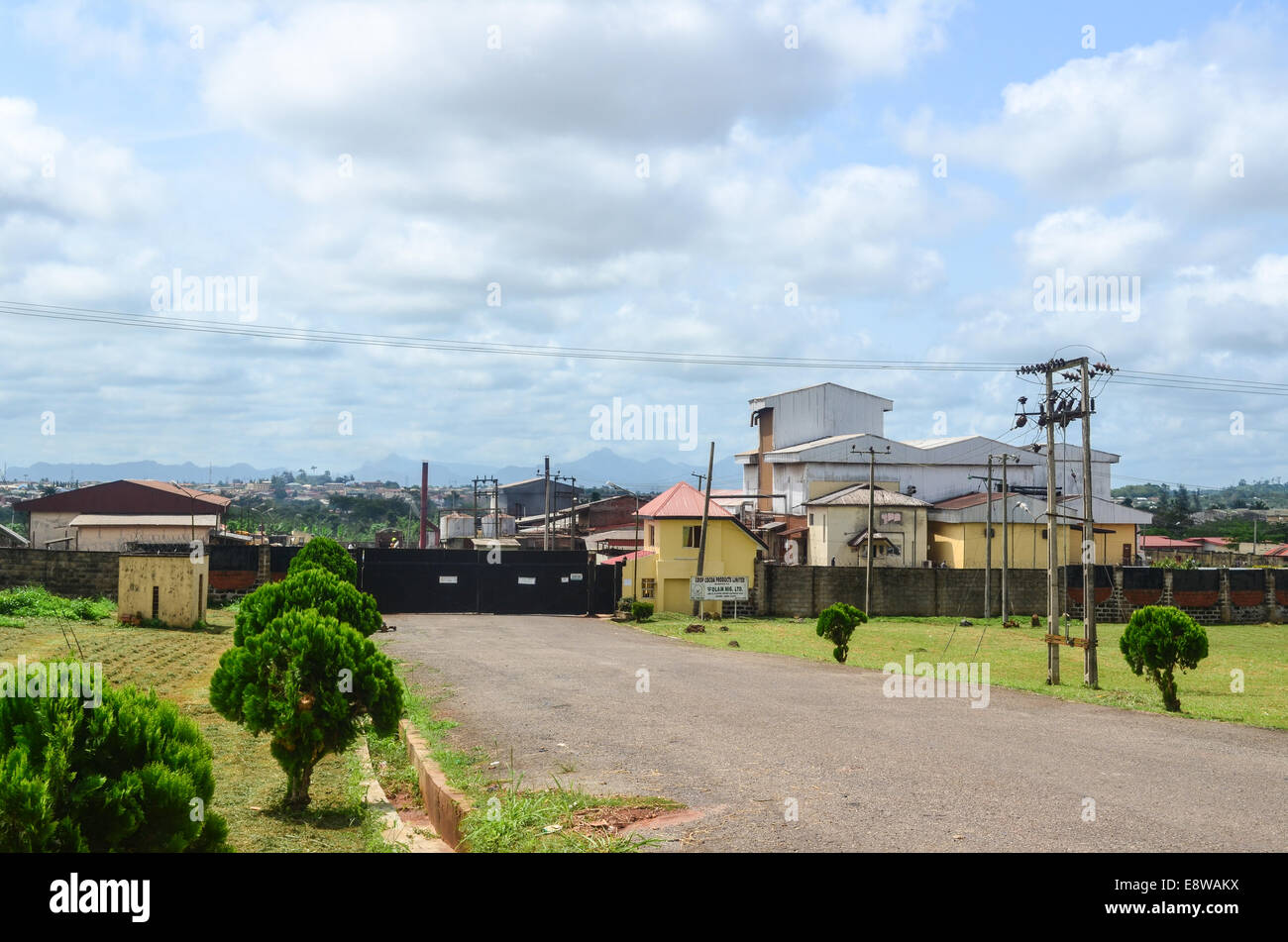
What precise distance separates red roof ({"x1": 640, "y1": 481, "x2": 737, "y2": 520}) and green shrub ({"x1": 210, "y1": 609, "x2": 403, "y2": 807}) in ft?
110

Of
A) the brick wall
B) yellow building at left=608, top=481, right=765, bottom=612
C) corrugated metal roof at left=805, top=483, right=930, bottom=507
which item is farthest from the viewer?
corrugated metal roof at left=805, top=483, right=930, bottom=507

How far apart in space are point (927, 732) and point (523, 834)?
6.58 meters

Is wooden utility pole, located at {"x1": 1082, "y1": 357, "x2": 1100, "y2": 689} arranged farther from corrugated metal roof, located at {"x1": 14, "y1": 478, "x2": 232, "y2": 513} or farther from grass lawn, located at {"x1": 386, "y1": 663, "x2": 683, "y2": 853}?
corrugated metal roof, located at {"x1": 14, "y1": 478, "x2": 232, "y2": 513}

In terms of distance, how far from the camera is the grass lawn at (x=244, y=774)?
7766 mm

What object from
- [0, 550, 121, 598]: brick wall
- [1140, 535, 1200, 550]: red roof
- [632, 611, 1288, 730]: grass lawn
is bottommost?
[632, 611, 1288, 730]: grass lawn

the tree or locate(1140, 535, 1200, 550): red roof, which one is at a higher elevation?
locate(1140, 535, 1200, 550): red roof

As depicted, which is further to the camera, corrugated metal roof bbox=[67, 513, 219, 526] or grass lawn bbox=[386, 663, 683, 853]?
corrugated metal roof bbox=[67, 513, 219, 526]

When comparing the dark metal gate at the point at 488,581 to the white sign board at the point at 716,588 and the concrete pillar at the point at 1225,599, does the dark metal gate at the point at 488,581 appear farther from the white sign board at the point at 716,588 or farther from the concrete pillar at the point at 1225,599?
the concrete pillar at the point at 1225,599

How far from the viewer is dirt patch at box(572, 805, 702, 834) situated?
23.4ft

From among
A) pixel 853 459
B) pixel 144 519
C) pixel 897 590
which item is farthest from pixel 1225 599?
pixel 144 519

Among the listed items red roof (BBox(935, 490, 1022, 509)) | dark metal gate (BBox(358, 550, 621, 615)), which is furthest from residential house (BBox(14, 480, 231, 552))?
red roof (BBox(935, 490, 1022, 509))

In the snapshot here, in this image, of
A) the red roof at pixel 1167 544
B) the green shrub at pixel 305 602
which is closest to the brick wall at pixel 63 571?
the green shrub at pixel 305 602

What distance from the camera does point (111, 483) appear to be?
65500 mm
